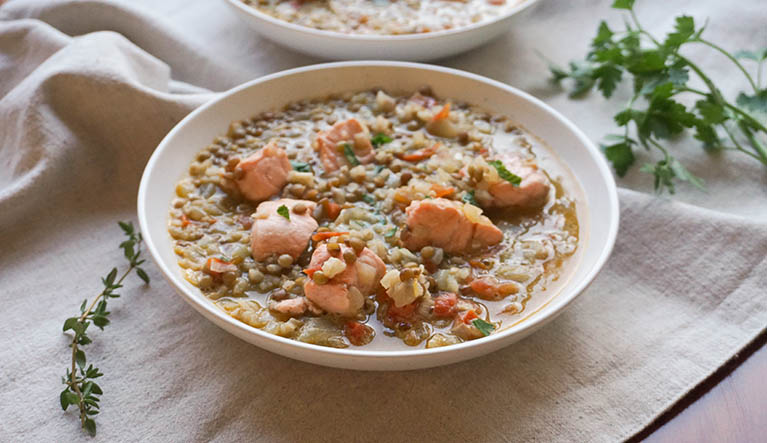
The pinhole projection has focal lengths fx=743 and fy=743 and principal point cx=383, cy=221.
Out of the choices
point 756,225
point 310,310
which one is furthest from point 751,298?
point 310,310

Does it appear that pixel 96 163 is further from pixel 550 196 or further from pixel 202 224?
pixel 550 196

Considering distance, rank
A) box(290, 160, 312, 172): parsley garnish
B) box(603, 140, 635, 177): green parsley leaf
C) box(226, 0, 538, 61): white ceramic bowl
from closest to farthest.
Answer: box(290, 160, 312, 172): parsley garnish → box(603, 140, 635, 177): green parsley leaf → box(226, 0, 538, 61): white ceramic bowl

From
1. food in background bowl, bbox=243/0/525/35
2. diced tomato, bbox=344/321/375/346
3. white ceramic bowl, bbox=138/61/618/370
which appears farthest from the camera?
food in background bowl, bbox=243/0/525/35

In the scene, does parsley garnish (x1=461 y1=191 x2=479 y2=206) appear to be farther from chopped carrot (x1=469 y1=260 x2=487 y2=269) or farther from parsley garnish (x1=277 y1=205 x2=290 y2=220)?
parsley garnish (x1=277 y1=205 x2=290 y2=220)

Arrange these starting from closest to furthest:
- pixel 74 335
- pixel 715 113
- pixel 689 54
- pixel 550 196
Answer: pixel 74 335 → pixel 550 196 → pixel 715 113 → pixel 689 54

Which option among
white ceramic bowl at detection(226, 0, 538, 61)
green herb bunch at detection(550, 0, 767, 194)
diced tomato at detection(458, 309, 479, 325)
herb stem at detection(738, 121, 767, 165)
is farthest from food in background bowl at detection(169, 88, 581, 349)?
herb stem at detection(738, 121, 767, 165)

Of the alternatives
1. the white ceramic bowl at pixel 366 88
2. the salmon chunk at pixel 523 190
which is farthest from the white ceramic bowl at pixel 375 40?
the salmon chunk at pixel 523 190

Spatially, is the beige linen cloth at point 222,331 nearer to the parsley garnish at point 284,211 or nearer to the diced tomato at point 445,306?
the diced tomato at point 445,306
